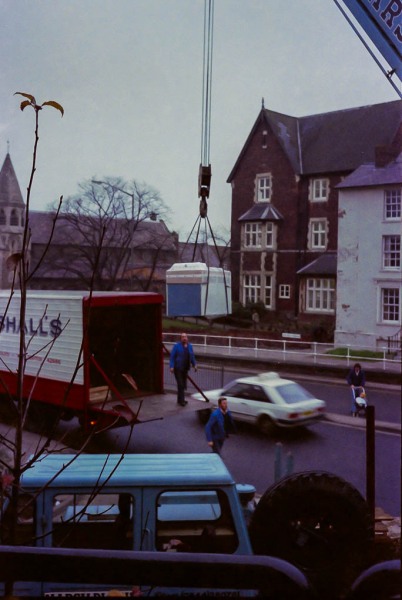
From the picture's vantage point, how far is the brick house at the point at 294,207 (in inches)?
120

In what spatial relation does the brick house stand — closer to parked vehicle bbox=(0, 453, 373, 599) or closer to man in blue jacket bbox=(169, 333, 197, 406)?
man in blue jacket bbox=(169, 333, 197, 406)

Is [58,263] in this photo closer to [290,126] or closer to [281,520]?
[290,126]

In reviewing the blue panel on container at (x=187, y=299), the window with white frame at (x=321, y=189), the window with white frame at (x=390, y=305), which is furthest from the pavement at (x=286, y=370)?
the window with white frame at (x=321, y=189)

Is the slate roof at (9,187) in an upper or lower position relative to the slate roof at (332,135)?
lower

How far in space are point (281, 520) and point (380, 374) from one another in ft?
3.68

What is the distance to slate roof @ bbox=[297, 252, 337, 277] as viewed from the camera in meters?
3.05

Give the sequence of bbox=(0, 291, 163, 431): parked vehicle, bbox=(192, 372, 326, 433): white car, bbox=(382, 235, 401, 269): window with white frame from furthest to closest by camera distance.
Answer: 1. bbox=(192, 372, 326, 433): white car
2. bbox=(382, 235, 401, 269): window with white frame
3. bbox=(0, 291, 163, 431): parked vehicle

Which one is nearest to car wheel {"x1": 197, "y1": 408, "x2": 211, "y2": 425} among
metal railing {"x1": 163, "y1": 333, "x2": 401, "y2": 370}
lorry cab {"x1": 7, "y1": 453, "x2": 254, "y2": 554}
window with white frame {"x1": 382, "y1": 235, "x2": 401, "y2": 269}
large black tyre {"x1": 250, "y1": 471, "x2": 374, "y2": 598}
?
metal railing {"x1": 163, "y1": 333, "x2": 401, "y2": 370}

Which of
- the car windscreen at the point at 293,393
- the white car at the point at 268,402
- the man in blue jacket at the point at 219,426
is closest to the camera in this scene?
Answer: the man in blue jacket at the point at 219,426

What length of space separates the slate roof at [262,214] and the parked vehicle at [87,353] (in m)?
0.66

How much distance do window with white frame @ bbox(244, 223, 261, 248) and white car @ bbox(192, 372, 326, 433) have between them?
2.74ft

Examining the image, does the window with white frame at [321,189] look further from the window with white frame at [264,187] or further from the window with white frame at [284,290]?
the window with white frame at [284,290]

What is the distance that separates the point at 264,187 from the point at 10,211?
128 cm

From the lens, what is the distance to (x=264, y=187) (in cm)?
315
